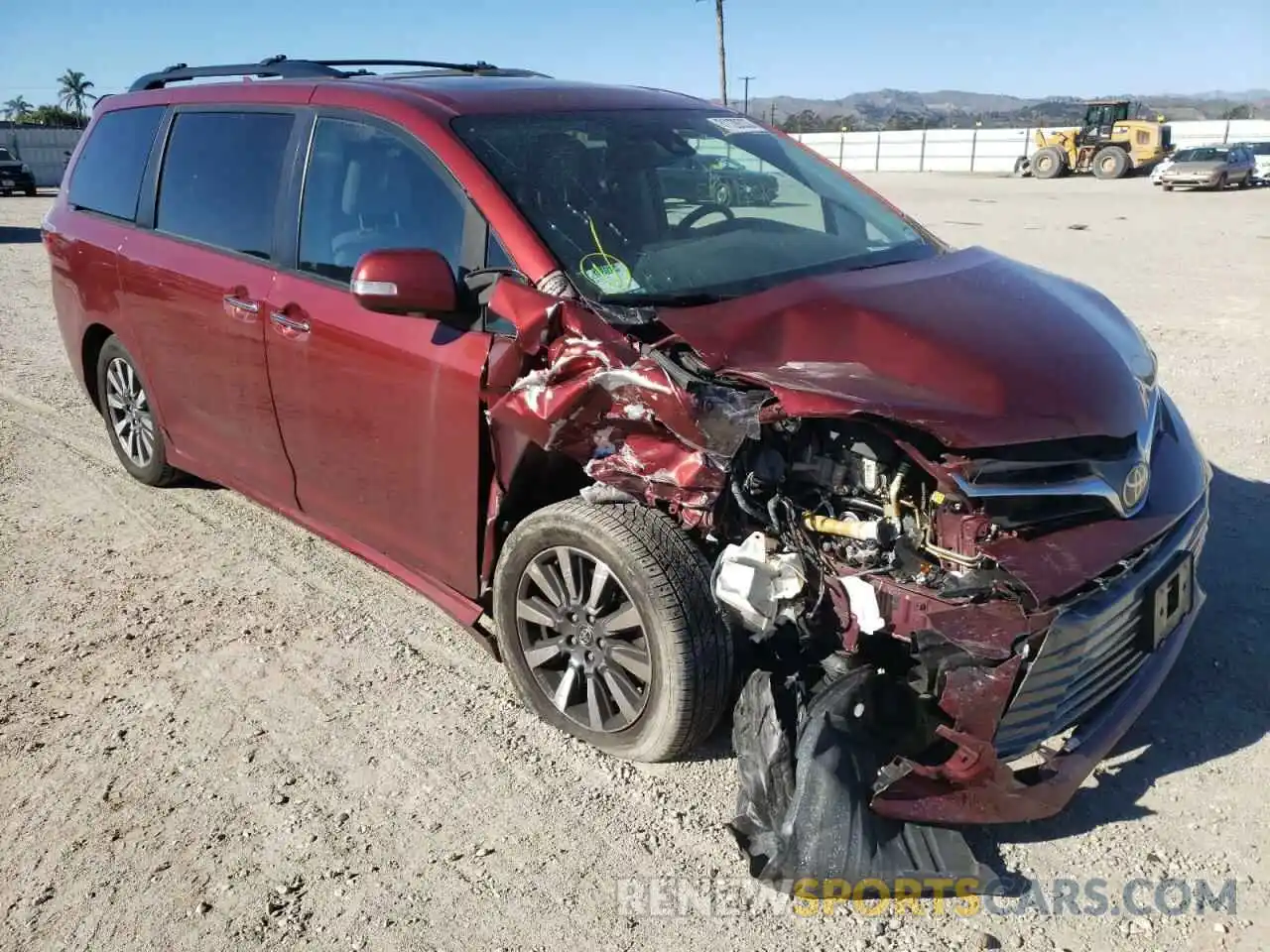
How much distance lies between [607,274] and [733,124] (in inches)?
57.3

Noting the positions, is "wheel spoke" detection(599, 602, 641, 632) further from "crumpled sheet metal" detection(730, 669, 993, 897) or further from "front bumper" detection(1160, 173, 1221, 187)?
"front bumper" detection(1160, 173, 1221, 187)

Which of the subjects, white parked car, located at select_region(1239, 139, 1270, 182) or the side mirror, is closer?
the side mirror

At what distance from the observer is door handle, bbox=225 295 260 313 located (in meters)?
3.76

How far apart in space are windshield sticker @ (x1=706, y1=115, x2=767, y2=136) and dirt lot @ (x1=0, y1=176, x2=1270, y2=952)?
7.37ft

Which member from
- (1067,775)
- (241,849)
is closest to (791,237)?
(1067,775)

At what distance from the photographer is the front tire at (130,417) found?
16.4 feet

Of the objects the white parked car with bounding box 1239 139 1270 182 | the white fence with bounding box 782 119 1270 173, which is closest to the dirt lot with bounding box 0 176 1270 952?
the white parked car with bounding box 1239 139 1270 182

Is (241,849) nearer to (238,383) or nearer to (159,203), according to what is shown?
(238,383)

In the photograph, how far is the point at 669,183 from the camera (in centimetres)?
354

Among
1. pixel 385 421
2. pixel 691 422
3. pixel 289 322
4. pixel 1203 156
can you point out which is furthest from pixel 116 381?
pixel 1203 156

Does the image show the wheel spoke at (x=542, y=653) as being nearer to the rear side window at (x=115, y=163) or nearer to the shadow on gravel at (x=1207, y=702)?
the shadow on gravel at (x=1207, y=702)

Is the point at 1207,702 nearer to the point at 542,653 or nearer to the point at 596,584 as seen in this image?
the point at 596,584

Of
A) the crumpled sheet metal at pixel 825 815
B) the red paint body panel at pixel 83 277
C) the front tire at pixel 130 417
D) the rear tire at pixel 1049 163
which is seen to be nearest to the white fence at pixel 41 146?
the rear tire at pixel 1049 163

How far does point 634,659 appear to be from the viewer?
9.53 feet
